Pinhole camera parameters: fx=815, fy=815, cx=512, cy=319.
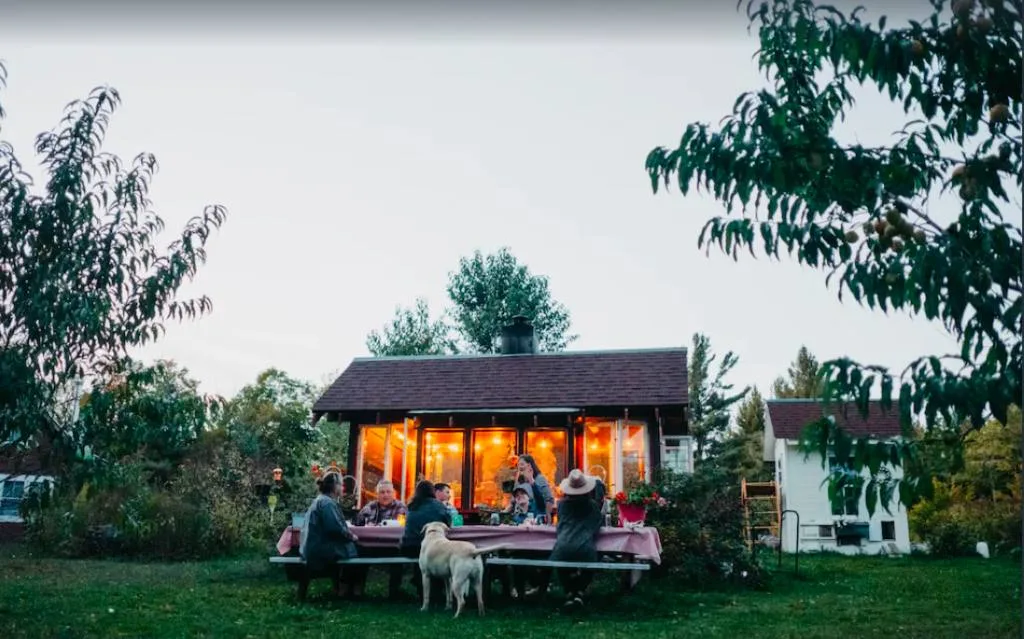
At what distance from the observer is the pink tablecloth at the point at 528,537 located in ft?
30.0

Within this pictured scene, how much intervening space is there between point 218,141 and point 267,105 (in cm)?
395

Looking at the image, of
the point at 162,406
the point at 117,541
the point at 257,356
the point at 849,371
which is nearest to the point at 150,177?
the point at 162,406

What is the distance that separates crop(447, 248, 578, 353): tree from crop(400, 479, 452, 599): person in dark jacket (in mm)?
26611

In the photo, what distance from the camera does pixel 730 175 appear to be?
379 cm

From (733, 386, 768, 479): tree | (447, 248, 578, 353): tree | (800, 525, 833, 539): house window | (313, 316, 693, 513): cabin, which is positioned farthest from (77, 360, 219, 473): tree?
(733, 386, 768, 479): tree

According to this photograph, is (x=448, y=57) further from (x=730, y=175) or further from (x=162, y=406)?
(x=162, y=406)

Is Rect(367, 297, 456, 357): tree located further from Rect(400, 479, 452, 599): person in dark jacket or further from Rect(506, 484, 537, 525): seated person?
Rect(400, 479, 452, 599): person in dark jacket

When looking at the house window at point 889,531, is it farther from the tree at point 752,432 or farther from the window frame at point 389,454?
the window frame at point 389,454

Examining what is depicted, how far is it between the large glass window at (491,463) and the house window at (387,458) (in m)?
1.51

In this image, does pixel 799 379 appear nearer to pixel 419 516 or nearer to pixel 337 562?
pixel 419 516

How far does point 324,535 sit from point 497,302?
27.8 metres

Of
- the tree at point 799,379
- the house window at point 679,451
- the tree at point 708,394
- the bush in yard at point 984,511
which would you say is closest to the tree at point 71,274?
the house window at point 679,451

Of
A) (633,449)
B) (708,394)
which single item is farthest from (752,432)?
(633,449)

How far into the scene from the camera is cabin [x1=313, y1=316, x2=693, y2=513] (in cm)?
1667
